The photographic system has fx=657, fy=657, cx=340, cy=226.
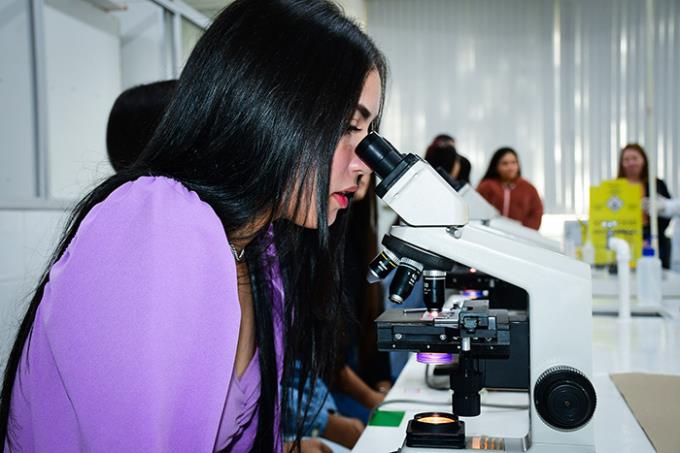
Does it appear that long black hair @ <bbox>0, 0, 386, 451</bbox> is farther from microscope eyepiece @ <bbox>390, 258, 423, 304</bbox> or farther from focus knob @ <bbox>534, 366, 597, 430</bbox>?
focus knob @ <bbox>534, 366, 597, 430</bbox>

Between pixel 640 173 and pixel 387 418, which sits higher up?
pixel 640 173

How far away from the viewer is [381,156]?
0.79 metres

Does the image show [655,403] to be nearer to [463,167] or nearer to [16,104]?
[16,104]

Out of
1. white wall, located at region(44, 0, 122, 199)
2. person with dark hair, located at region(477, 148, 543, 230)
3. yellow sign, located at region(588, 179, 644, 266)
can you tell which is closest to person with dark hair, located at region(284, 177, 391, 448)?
white wall, located at region(44, 0, 122, 199)

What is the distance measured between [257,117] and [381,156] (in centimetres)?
16

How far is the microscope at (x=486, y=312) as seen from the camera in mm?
790

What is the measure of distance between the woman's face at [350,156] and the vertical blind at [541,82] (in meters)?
4.70

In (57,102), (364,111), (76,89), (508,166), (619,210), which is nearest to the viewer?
(364,111)

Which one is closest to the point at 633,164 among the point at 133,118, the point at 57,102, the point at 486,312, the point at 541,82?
the point at 541,82

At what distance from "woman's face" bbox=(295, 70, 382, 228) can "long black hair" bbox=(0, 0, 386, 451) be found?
0.08ft

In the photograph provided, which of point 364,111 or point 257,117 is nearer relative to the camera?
point 257,117

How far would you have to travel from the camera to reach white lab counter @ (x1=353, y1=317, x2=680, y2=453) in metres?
0.95

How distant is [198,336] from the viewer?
688 mm

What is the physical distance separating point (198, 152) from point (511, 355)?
0.50m
